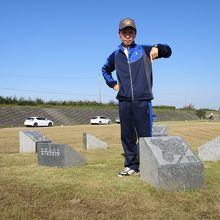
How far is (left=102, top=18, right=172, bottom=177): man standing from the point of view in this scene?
238 inches

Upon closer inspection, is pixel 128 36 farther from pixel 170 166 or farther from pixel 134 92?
pixel 170 166

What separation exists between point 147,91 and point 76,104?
66.2 meters

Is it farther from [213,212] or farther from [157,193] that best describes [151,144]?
[213,212]

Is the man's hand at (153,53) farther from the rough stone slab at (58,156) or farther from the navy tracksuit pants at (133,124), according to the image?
the rough stone slab at (58,156)

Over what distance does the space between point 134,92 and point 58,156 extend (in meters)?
1.93

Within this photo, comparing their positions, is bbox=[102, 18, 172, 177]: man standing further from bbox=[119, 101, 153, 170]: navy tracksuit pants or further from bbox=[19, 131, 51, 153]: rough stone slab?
bbox=[19, 131, 51, 153]: rough stone slab

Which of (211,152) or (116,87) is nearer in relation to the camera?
(116,87)

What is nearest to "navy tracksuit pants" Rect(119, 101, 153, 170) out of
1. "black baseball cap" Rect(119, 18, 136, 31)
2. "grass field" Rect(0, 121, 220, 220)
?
"grass field" Rect(0, 121, 220, 220)

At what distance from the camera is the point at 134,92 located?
6.04m

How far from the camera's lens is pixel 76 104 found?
71.9m

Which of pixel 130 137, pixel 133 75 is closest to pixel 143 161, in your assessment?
pixel 130 137

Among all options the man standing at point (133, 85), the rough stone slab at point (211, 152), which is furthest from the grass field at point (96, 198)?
the rough stone slab at point (211, 152)

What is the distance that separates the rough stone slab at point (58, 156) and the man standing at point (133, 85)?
1188 mm

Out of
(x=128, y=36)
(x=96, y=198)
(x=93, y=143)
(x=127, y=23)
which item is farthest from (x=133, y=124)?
(x=93, y=143)
